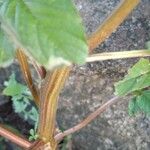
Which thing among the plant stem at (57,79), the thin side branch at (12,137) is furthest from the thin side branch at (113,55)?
the thin side branch at (12,137)

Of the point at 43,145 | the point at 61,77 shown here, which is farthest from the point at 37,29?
the point at 43,145

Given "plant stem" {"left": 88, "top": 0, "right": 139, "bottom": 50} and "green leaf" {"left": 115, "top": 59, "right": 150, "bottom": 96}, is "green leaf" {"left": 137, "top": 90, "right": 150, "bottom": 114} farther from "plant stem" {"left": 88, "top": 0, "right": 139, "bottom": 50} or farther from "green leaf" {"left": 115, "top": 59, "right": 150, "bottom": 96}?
"plant stem" {"left": 88, "top": 0, "right": 139, "bottom": 50}

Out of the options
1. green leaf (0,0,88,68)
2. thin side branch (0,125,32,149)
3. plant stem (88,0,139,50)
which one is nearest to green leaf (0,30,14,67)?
green leaf (0,0,88,68)

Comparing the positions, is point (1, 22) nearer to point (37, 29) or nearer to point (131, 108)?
point (37, 29)

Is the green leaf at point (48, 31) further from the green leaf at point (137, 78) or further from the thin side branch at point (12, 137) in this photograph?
the thin side branch at point (12, 137)

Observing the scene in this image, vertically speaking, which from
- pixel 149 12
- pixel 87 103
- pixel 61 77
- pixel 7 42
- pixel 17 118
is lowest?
pixel 17 118
